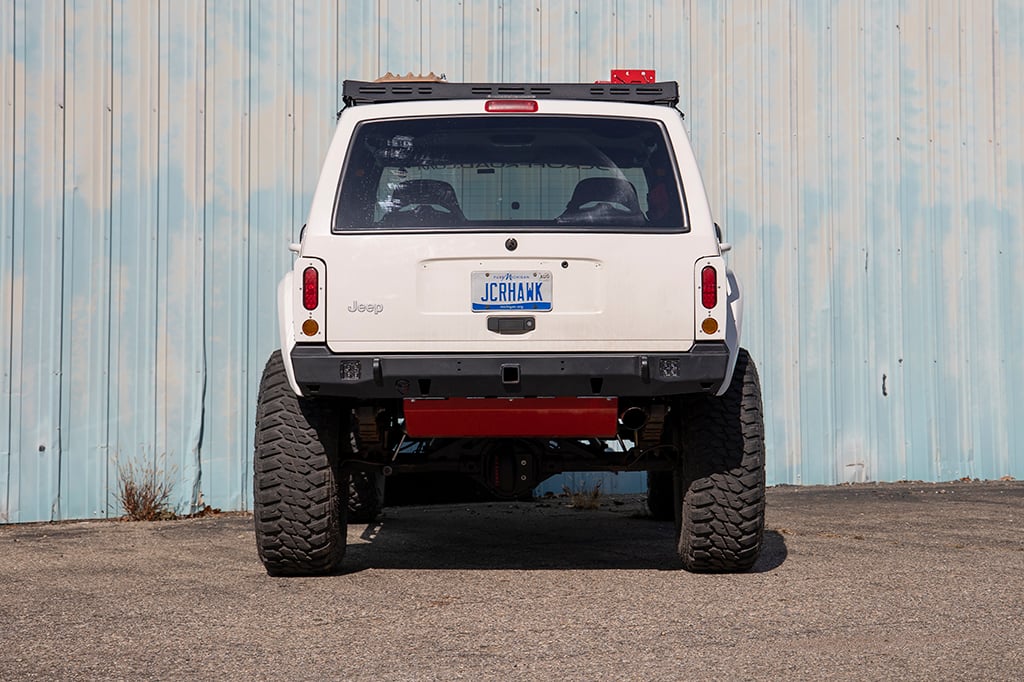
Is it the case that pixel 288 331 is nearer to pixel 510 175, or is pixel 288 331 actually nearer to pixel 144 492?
pixel 510 175

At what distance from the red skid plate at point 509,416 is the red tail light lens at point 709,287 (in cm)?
56

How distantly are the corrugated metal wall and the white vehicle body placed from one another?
13.6ft

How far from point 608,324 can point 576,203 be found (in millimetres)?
615

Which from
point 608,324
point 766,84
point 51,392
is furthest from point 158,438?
point 766,84

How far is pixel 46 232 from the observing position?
28.3 ft

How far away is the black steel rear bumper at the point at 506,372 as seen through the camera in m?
4.94

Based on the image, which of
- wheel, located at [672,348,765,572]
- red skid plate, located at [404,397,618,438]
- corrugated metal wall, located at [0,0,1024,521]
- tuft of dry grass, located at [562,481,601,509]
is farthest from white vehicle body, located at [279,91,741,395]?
corrugated metal wall, located at [0,0,1024,521]

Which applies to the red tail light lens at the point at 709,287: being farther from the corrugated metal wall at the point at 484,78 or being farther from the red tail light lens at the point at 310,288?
the corrugated metal wall at the point at 484,78

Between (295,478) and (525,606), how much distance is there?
1190mm

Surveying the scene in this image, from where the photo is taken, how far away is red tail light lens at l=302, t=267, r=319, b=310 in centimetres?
498

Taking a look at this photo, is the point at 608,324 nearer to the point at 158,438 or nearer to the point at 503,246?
the point at 503,246

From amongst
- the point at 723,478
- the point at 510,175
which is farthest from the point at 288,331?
the point at 723,478

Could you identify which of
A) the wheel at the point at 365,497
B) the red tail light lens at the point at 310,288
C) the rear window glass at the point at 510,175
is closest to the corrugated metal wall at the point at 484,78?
the wheel at the point at 365,497

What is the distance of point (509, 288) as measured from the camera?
5016 millimetres
